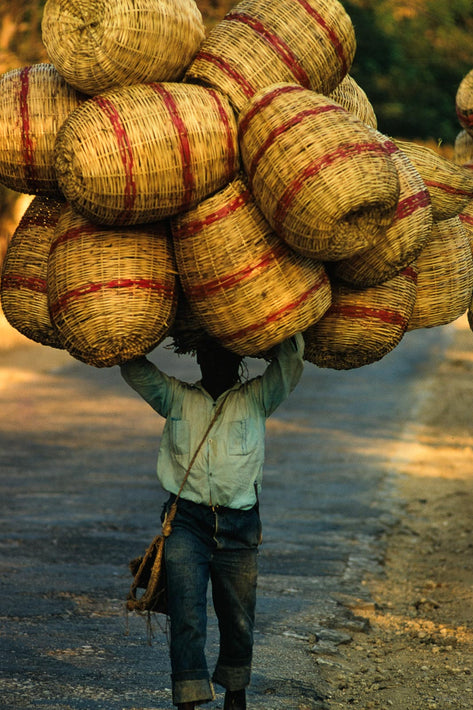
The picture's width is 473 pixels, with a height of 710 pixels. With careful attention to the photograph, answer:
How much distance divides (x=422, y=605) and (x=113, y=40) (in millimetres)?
4013

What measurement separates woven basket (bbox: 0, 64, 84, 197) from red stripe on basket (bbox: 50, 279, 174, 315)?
0.41 meters

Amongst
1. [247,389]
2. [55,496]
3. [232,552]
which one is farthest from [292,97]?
[55,496]

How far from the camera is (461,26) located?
38.3 meters

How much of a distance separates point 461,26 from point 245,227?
121ft

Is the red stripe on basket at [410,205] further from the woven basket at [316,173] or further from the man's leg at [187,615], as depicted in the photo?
the man's leg at [187,615]

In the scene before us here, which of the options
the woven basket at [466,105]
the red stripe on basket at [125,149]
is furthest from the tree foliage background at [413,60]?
the red stripe on basket at [125,149]

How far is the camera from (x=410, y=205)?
3.78 meters

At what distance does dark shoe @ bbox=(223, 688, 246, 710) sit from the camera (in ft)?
13.8

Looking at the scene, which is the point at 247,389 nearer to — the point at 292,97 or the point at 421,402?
the point at 292,97

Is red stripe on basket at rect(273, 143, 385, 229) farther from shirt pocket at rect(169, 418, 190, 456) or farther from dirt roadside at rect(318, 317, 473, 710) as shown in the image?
dirt roadside at rect(318, 317, 473, 710)

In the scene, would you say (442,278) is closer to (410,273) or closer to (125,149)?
(410,273)

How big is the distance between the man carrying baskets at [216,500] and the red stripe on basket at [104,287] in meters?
0.52

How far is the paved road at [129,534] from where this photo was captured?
5.03 meters

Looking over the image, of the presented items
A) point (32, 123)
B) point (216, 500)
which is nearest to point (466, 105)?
point (216, 500)
